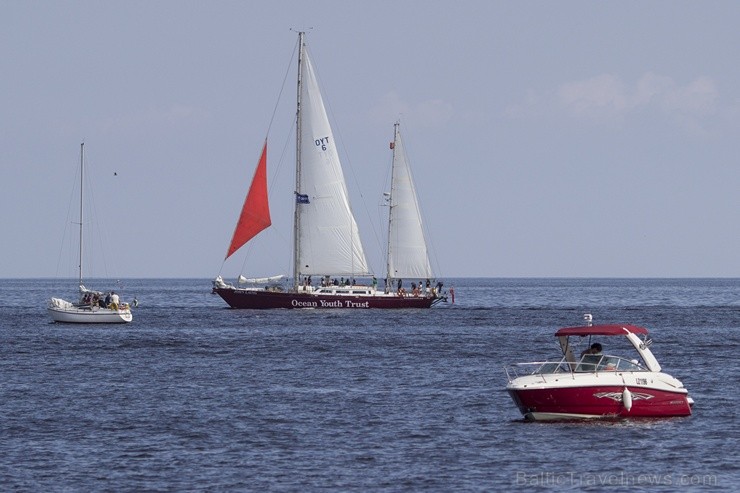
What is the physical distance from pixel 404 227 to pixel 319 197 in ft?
34.1

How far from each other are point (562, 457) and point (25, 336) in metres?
60.0

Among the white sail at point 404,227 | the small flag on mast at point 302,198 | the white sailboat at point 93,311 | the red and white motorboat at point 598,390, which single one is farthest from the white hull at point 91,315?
the red and white motorboat at point 598,390

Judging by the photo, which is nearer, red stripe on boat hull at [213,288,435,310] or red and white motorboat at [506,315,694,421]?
red and white motorboat at [506,315,694,421]

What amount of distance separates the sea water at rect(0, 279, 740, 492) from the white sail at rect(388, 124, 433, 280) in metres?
40.4

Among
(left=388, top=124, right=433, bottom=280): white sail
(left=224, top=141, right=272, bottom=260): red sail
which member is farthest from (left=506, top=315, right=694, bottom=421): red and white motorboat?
(left=388, top=124, right=433, bottom=280): white sail

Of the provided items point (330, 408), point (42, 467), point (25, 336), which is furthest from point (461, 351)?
point (42, 467)

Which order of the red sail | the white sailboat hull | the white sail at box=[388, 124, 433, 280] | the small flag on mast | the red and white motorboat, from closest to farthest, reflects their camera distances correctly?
the red and white motorboat → the white sailboat hull → the small flag on mast → the red sail → the white sail at box=[388, 124, 433, 280]

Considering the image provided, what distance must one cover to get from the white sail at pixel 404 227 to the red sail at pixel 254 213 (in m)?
11.8

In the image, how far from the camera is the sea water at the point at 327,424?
110ft

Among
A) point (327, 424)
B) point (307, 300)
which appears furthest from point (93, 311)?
point (327, 424)

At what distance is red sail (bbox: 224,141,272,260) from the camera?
116m

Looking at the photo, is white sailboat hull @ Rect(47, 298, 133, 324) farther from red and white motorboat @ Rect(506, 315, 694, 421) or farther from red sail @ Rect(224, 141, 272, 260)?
red and white motorboat @ Rect(506, 315, 694, 421)

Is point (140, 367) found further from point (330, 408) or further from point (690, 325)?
point (690, 325)

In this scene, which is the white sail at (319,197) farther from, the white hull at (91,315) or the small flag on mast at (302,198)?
the white hull at (91,315)
